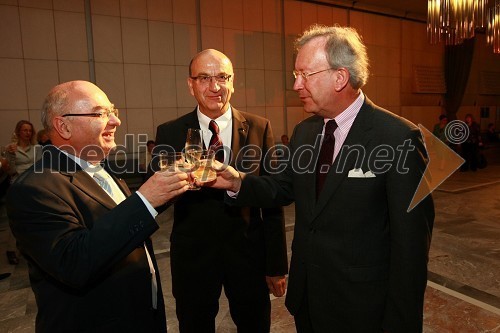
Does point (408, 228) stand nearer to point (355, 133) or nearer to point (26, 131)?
point (355, 133)

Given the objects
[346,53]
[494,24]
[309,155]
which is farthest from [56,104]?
[494,24]

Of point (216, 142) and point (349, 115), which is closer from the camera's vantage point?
point (349, 115)

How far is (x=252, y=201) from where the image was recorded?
192 cm

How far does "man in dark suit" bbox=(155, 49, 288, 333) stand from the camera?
2102mm

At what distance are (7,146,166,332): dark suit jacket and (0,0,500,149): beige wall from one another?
271 inches

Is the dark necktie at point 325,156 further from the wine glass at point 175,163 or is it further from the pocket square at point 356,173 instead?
the wine glass at point 175,163

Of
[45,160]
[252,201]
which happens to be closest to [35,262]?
[45,160]

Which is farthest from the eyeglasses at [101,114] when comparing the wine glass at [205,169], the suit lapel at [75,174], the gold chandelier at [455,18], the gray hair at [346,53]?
the gold chandelier at [455,18]

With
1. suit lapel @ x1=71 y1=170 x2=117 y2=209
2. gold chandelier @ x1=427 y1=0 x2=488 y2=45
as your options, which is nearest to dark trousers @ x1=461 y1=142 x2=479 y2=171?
gold chandelier @ x1=427 y1=0 x2=488 y2=45

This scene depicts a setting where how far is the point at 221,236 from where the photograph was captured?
2.09m

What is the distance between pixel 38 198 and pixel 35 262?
27 centimetres

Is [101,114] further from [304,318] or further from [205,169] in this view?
[304,318]

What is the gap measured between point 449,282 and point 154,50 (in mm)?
7372

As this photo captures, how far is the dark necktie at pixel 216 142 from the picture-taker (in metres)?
2.15
